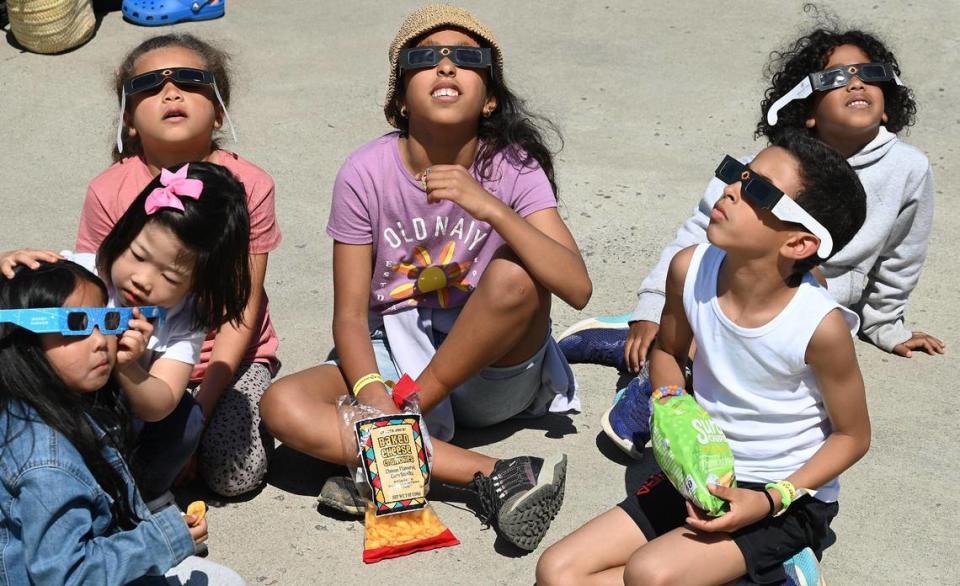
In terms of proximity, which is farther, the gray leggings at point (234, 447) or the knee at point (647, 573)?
the gray leggings at point (234, 447)

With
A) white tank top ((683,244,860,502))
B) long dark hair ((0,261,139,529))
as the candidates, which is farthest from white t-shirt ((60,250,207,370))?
white tank top ((683,244,860,502))

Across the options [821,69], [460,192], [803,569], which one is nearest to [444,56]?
[460,192]

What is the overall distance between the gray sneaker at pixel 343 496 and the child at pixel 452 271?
76mm

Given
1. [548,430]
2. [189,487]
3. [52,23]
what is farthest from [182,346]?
[52,23]

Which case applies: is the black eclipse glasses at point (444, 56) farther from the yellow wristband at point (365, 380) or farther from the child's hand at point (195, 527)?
the child's hand at point (195, 527)

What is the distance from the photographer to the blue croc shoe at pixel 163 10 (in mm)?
6375

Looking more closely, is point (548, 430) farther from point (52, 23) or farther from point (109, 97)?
A: point (52, 23)

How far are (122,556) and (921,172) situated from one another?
272 cm

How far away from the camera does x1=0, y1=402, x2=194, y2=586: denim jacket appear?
2.30 meters

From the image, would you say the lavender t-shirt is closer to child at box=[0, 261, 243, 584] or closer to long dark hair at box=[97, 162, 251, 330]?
long dark hair at box=[97, 162, 251, 330]

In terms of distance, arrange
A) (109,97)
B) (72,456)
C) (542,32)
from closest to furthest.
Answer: (72,456) → (109,97) → (542,32)

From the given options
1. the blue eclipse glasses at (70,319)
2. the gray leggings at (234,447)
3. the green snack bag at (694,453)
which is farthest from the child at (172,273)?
the green snack bag at (694,453)

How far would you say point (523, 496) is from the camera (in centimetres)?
310

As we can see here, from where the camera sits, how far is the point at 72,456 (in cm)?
239
